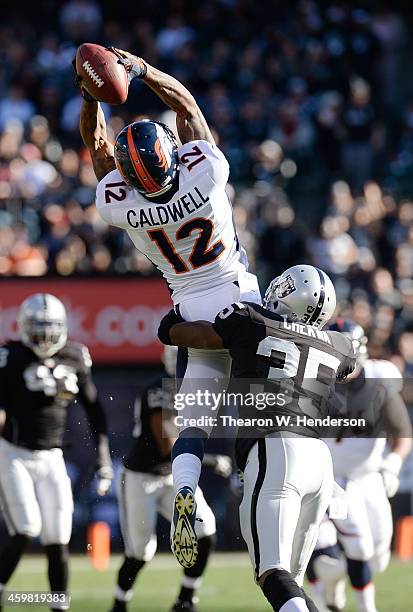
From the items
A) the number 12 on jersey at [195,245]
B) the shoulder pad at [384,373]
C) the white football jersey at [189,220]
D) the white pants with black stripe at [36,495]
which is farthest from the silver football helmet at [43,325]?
the shoulder pad at [384,373]

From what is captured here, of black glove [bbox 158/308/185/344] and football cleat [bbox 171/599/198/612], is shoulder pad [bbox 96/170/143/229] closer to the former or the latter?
black glove [bbox 158/308/185/344]

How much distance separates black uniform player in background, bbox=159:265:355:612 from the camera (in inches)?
224

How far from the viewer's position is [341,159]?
1480 cm

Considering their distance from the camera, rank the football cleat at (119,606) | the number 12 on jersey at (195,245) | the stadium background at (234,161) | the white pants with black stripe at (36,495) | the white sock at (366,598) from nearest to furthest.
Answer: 1. the number 12 on jersey at (195,245)
2. the white sock at (366,598)
3. the white pants with black stripe at (36,495)
4. the football cleat at (119,606)
5. the stadium background at (234,161)

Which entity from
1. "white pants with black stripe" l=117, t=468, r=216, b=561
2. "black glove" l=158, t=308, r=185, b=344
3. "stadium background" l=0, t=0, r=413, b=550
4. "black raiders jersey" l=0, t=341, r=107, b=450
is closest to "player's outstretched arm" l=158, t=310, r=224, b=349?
"black glove" l=158, t=308, r=185, b=344

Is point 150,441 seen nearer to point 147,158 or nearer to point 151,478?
point 151,478

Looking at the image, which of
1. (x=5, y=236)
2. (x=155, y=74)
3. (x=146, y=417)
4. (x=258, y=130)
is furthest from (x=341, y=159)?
(x=155, y=74)

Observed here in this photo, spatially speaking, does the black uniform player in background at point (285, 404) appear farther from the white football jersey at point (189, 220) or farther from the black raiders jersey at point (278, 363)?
the white football jersey at point (189, 220)

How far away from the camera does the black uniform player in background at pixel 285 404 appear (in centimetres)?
568

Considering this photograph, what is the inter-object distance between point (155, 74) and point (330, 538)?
3.24m

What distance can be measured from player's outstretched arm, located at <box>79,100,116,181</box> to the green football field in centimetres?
335

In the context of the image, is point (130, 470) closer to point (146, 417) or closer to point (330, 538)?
point (146, 417)

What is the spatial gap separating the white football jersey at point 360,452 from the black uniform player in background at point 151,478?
0.76m

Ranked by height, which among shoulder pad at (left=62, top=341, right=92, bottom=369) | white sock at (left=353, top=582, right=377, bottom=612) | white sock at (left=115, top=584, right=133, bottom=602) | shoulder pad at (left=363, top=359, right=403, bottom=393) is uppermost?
shoulder pad at (left=62, top=341, right=92, bottom=369)
